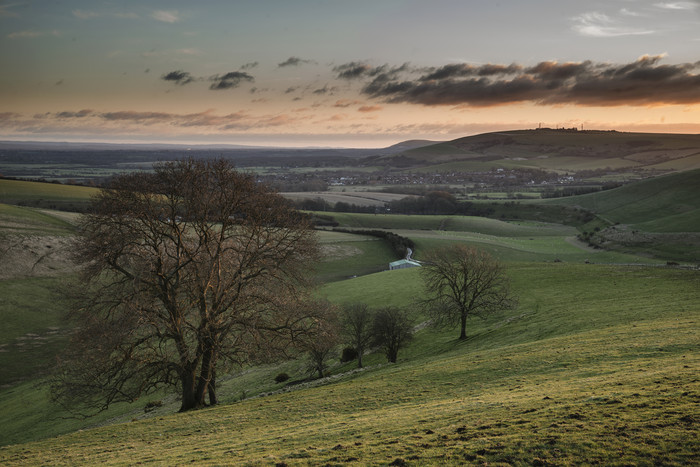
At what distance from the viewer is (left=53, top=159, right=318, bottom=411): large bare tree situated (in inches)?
1067

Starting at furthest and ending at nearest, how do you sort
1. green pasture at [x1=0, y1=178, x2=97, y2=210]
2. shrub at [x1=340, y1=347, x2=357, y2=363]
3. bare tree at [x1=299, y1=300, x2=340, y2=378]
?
green pasture at [x1=0, y1=178, x2=97, y2=210] → shrub at [x1=340, y1=347, x2=357, y2=363] → bare tree at [x1=299, y1=300, x2=340, y2=378]

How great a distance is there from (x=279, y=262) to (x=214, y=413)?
34.5ft

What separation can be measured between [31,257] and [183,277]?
84.1 m

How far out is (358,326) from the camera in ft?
162

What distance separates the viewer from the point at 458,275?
5788cm

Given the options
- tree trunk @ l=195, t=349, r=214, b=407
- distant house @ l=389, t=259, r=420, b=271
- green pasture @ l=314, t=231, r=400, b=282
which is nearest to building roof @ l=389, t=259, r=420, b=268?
distant house @ l=389, t=259, r=420, b=271

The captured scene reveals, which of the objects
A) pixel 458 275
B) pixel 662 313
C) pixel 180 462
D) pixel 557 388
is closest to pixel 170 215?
pixel 180 462

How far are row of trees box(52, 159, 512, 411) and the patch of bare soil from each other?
2815 inches

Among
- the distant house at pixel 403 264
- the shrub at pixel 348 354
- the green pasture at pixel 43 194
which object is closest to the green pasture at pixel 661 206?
the distant house at pixel 403 264

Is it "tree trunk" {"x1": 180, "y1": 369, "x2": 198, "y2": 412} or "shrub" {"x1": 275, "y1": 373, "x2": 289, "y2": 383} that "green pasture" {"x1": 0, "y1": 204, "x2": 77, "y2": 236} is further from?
"tree trunk" {"x1": 180, "y1": 369, "x2": 198, "y2": 412}

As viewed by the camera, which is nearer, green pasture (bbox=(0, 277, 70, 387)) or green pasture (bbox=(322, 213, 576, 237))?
green pasture (bbox=(0, 277, 70, 387))

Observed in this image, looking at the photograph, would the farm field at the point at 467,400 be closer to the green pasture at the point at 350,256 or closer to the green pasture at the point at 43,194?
the green pasture at the point at 350,256

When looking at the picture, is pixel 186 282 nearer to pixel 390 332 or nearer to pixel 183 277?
pixel 183 277

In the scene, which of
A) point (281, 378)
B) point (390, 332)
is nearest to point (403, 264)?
point (390, 332)
